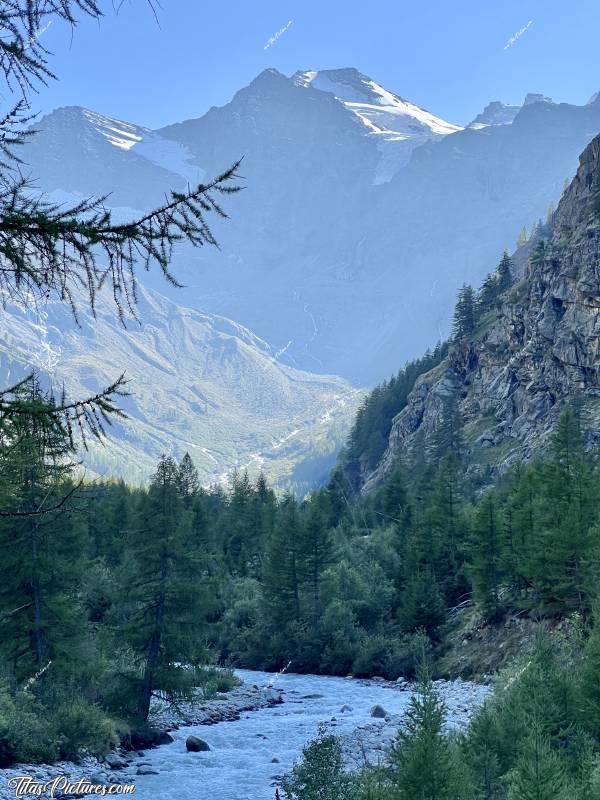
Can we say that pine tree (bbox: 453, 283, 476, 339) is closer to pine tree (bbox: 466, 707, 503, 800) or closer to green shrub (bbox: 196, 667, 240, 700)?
green shrub (bbox: 196, 667, 240, 700)

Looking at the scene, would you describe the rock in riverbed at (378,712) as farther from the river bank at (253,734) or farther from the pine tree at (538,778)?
the pine tree at (538,778)

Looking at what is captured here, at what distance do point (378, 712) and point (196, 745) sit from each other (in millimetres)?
8613

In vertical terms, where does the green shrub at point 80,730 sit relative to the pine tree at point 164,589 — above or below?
below

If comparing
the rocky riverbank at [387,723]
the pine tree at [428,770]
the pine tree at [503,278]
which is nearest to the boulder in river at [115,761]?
the rocky riverbank at [387,723]

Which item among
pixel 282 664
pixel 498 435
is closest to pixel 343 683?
pixel 282 664

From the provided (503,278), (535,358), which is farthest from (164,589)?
(503,278)

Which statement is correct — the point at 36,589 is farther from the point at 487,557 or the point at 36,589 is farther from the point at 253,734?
the point at 487,557

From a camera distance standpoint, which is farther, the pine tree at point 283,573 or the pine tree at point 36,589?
the pine tree at point 283,573

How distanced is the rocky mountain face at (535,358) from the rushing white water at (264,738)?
4612cm

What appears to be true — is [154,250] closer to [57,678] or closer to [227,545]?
[57,678]

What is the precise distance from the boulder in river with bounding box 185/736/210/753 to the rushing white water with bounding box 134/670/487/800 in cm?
25

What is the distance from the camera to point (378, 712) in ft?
110

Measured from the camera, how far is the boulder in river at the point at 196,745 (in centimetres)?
2850

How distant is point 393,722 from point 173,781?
10378mm
